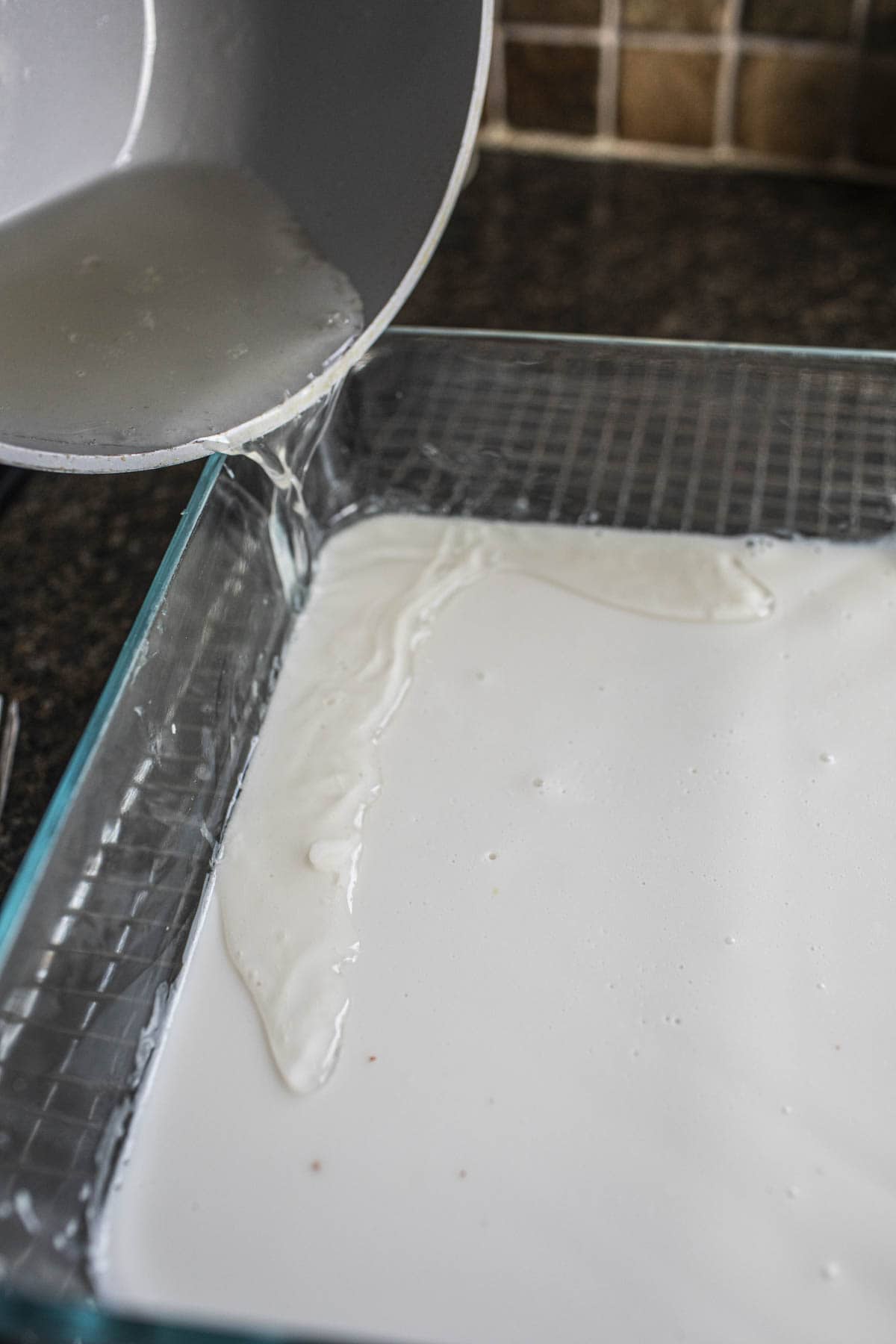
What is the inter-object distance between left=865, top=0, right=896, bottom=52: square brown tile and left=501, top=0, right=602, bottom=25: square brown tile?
200 mm

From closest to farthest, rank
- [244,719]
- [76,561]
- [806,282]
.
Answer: [244,719] < [76,561] < [806,282]

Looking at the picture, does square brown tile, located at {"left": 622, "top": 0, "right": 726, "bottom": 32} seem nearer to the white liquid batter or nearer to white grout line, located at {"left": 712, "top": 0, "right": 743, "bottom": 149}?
white grout line, located at {"left": 712, "top": 0, "right": 743, "bottom": 149}

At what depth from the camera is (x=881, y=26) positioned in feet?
3.31

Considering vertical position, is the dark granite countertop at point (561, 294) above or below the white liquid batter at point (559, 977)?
above

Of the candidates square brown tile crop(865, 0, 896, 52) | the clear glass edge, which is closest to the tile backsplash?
square brown tile crop(865, 0, 896, 52)

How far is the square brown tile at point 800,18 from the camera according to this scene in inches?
39.7

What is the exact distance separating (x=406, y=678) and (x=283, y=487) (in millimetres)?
125

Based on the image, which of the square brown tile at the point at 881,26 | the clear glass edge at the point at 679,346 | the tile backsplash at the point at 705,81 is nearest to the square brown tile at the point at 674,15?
the tile backsplash at the point at 705,81

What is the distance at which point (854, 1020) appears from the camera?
2.03 feet

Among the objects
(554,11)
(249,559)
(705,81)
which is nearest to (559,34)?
(554,11)

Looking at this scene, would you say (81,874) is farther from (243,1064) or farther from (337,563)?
(337,563)

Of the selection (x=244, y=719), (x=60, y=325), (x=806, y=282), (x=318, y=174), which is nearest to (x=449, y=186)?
(x=318, y=174)

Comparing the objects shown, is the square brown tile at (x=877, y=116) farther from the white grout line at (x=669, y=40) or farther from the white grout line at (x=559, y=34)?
the white grout line at (x=559, y=34)

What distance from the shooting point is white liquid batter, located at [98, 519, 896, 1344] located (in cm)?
55
